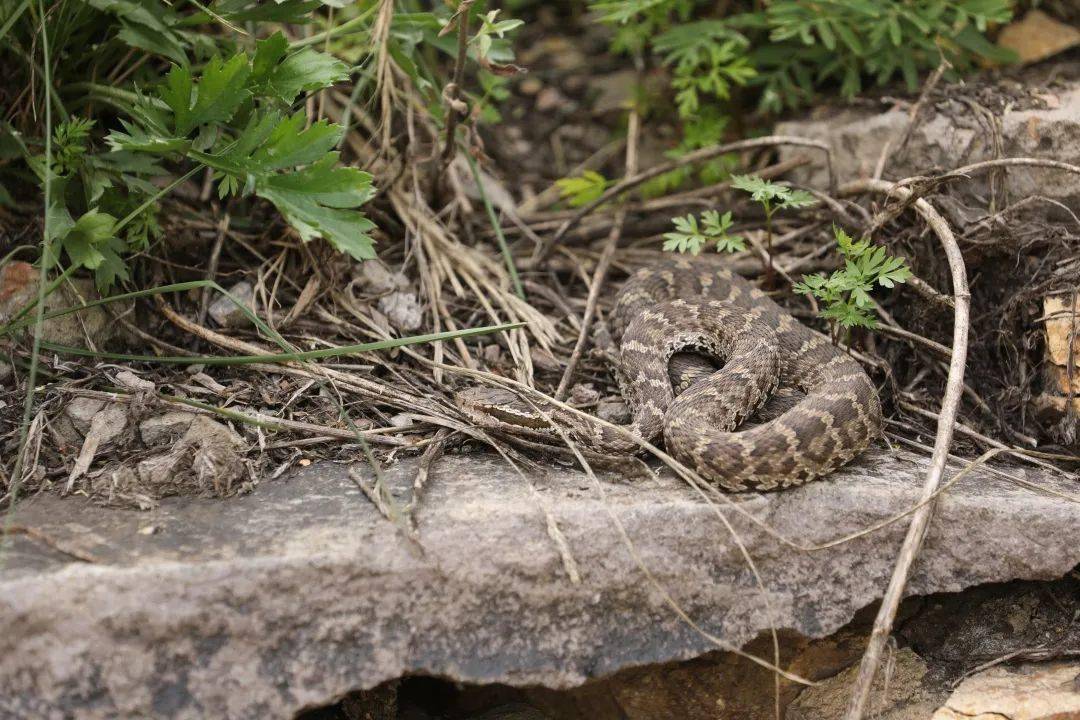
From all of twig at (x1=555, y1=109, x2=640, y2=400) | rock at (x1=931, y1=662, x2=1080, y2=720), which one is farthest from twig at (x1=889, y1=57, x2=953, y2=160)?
rock at (x1=931, y1=662, x2=1080, y2=720)

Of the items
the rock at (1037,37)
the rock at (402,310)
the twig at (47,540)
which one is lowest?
the rock at (402,310)

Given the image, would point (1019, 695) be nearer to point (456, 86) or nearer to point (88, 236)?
point (456, 86)

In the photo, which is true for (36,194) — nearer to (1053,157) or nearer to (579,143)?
(579,143)

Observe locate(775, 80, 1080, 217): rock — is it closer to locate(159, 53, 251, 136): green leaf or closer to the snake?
the snake

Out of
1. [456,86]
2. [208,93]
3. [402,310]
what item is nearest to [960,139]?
[456,86]

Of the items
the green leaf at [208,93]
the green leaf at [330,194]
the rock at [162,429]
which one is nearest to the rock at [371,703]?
the rock at [162,429]

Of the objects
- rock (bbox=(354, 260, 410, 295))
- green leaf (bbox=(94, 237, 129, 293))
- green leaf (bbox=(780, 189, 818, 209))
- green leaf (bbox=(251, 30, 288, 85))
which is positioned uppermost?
green leaf (bbox=(251, 30, 288, 85))

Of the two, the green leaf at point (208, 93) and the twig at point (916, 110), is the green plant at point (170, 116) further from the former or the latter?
the twig at point (916, 110)
